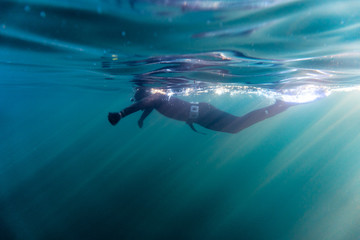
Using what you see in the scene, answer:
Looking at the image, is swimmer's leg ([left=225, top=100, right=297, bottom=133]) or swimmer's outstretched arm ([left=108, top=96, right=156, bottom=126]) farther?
swimmer's leg ([left=225, top=100, right=297, bottom=133])

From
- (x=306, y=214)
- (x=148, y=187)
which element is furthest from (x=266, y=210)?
(x=148, y=187)

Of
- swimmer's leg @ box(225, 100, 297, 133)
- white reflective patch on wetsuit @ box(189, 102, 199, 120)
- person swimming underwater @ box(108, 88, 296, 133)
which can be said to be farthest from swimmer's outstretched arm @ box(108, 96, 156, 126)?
swimmer's leg @ box(225, 100, 297, 133)

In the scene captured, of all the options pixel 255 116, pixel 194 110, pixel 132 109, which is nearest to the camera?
pixel 132 109

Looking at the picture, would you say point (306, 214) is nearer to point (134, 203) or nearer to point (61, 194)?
point (134, 203)

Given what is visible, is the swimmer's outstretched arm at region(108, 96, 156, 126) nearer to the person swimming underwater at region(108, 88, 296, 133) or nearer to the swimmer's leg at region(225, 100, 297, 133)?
the person swimming underwater at region(108, 88, 296, 133)

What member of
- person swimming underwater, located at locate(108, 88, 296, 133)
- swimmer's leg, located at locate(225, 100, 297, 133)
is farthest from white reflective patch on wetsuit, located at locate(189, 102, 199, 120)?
swimmer's leg, located at locate(225, 100, 297, 133)

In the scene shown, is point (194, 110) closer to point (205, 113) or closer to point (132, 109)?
point (205, 113)

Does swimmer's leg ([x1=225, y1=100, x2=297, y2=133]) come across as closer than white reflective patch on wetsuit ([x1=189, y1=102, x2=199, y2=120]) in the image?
No

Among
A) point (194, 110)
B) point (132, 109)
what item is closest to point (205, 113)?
point (194, 110)

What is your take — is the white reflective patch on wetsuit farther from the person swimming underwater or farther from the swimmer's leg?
the swimmer's leg

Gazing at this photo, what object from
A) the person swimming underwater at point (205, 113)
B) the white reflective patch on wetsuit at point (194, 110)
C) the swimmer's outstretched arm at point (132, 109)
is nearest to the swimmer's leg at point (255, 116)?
the person swimming underwater at point (205, 113)

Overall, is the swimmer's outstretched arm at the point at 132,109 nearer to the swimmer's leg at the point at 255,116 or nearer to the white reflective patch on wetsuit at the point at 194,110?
the white reflective patch on wetsuit at the point at 194,110

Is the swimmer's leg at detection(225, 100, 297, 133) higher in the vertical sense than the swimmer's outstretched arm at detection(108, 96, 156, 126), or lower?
lower

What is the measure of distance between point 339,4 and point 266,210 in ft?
66.1
